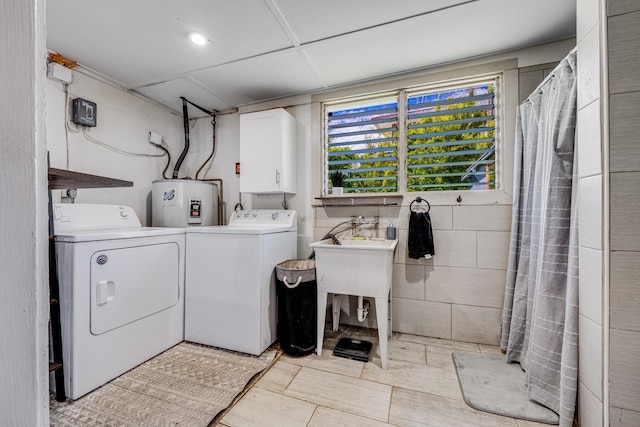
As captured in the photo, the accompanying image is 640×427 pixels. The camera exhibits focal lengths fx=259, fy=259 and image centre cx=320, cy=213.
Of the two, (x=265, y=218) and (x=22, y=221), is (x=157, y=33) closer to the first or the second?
(x=265, y=218)

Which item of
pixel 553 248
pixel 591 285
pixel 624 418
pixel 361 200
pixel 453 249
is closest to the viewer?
pixel 624 418

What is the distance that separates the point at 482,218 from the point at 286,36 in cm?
203

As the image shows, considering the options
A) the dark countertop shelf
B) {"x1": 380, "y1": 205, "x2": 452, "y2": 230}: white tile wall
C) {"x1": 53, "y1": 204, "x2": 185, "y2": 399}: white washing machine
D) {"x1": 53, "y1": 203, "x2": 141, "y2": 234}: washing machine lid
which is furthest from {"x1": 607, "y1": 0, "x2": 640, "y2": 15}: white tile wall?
{"x1": 53, "y1": 203, "x2": 141, "y2": 234}: washing machine lid

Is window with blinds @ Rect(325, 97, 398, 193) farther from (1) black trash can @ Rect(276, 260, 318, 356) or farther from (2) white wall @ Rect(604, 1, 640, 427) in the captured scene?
(2) white wall @ Rect(604, 1, 640, 427)

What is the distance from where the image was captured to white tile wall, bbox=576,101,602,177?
110 centimetres

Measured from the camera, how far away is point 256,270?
1.93 meters

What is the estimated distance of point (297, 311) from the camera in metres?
1.96

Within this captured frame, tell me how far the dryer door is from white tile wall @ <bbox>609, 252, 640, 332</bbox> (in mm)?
2526

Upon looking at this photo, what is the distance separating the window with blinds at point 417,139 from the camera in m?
2.17

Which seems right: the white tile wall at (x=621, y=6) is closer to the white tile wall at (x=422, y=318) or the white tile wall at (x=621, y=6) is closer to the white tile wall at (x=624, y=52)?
the white tile wall at (x=624, y=52)

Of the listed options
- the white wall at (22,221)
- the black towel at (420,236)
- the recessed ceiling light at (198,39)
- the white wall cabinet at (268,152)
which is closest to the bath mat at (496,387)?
the black towel at (420,236)

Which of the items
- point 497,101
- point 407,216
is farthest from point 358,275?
point 497,101

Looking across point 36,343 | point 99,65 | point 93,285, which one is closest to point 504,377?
point 36,343

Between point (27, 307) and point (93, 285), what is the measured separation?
1.58 meters
